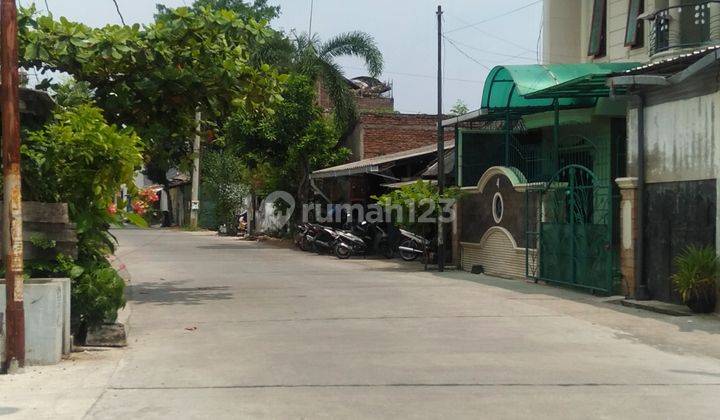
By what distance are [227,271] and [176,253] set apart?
7584mm

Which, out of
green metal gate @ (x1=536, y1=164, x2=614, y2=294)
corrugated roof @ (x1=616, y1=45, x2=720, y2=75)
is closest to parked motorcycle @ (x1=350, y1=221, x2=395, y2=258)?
green metal gate @ (x1=536, y1=164, x2=614, y2=294)

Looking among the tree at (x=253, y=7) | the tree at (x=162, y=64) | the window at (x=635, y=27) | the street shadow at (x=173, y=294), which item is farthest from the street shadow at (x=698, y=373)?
the tree at (x=253, y=7)

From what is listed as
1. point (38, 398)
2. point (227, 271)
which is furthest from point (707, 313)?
point (227, 271)

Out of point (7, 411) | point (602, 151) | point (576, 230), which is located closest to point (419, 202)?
point (602, 151)

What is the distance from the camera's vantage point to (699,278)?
11.5 m

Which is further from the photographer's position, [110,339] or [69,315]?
[110,339]

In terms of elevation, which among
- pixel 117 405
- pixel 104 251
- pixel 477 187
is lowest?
pixel 117 405

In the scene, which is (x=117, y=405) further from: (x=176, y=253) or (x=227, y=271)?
(x=176, y=253)

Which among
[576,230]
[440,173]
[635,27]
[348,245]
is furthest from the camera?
[348,245]

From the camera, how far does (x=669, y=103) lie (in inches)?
507

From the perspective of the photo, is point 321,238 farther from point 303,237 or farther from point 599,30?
point 599,30

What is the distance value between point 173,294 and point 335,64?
59.9 ft

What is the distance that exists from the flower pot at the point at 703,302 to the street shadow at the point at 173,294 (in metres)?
7.59

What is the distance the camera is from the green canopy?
15.0 meters
